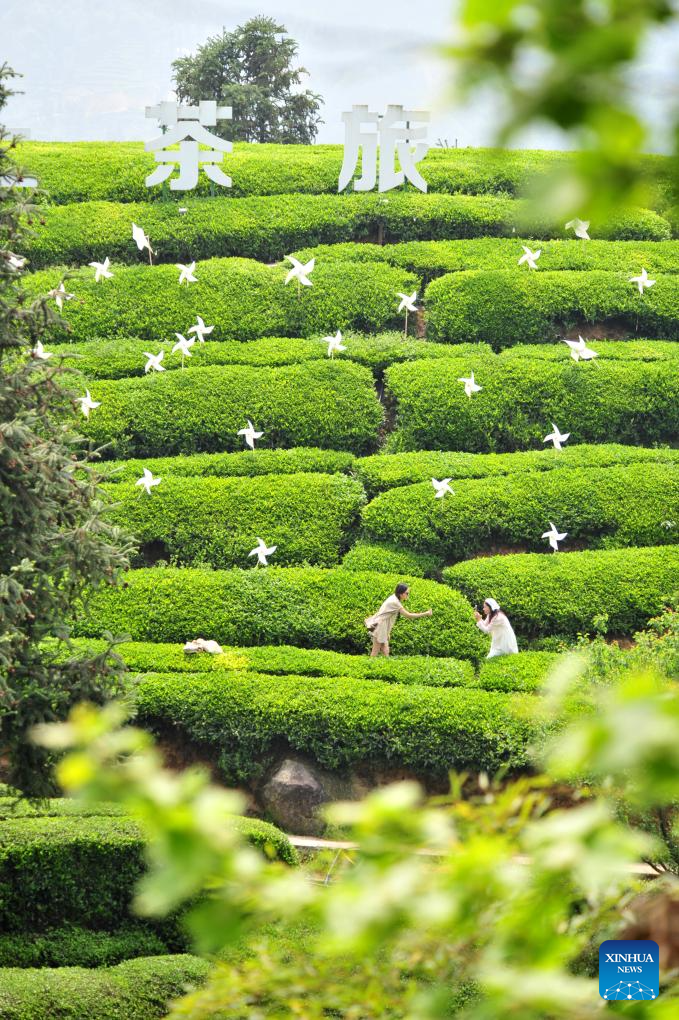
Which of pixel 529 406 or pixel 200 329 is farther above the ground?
pixel 200 329

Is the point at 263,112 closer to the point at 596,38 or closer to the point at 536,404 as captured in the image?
the point at 536,404

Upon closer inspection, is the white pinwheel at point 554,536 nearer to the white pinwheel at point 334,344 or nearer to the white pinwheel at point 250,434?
the white pinwheel at point 250,434

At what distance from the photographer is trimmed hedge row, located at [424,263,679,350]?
645 inches

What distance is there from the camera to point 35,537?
7.64m

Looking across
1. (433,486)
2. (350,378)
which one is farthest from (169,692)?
(350,378)

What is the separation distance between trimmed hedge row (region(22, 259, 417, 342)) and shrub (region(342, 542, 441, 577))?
470cm

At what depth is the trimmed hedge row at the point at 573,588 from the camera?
38.9 feet

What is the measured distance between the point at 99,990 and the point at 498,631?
550cm

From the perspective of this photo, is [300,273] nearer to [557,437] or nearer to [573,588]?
[557,437]

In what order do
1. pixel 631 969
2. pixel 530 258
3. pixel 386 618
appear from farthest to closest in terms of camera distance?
pixel 530 258, pixel 386 618, pixel 631 969

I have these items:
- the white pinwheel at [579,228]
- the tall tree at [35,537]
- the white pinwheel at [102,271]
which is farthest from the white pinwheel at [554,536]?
the white pinwheel at [102,271]

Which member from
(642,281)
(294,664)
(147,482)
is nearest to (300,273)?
(147,482)

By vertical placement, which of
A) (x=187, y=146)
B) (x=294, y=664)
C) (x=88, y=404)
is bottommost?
(x=294, y=664)

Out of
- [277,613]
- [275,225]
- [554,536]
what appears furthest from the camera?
[275,225]
